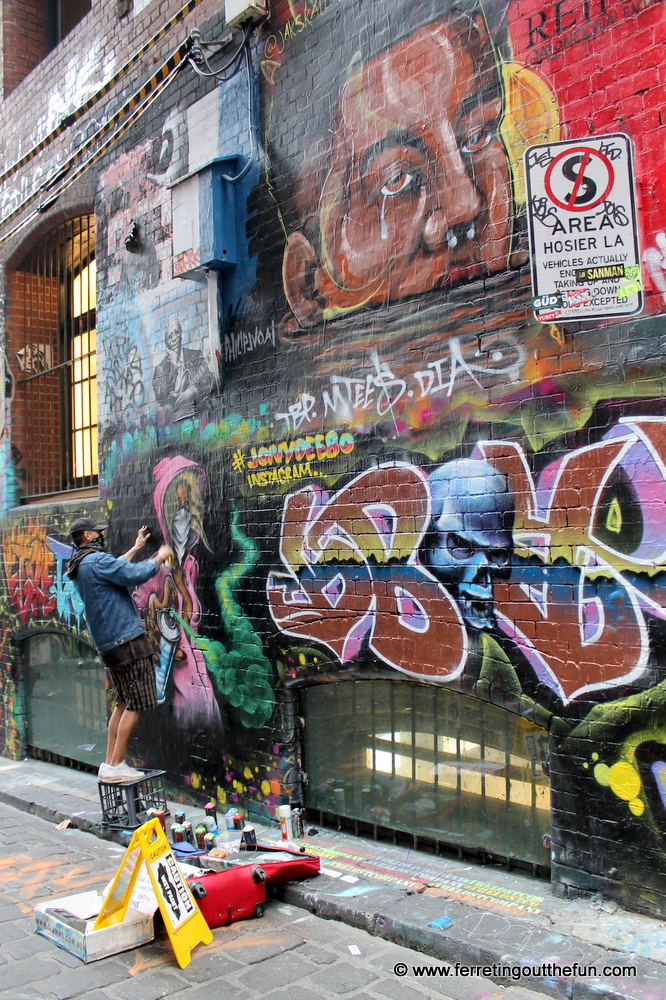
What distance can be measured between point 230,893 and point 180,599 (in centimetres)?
284

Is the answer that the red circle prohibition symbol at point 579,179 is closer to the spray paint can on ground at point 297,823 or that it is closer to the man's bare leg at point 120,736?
the spray paint can on ground at point 297,823

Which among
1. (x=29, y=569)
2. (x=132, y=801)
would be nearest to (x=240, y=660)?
(x=132, y=801)

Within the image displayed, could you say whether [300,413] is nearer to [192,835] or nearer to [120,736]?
[120,736]

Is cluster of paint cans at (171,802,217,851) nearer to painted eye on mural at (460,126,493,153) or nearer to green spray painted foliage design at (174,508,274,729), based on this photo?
green spray painted foliage design at (174,508,274,729)

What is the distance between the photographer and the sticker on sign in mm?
3836

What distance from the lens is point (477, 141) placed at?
447cm

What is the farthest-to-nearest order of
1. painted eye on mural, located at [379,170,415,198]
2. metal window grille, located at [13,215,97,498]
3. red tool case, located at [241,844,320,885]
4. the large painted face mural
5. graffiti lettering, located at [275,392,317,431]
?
metal window grille, located at [13,215,97,498] < graffiti lettering, located at [275,392,317,431] < painted eye on mural, located at [379,170,415,198] < red tool case, located at [241,844,320,885] < the large painted face mural

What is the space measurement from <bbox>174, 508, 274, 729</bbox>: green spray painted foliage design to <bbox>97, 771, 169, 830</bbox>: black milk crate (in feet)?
2.57

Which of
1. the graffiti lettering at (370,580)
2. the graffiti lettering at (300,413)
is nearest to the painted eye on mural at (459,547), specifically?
the graffiti lettering at (370,580)

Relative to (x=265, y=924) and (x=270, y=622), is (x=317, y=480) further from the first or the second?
(x=265, y=924)

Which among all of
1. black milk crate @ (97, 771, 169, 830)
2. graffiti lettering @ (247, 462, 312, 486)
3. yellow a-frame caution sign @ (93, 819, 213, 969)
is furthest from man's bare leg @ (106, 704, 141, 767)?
graffiti lettering @ (247, 462, 312, 486)

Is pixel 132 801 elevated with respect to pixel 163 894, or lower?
lower

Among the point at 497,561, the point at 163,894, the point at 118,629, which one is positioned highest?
the point at 497,561

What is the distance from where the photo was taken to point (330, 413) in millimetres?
5367
